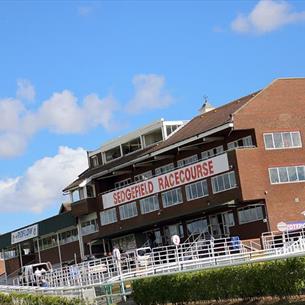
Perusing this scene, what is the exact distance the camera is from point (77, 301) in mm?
24062

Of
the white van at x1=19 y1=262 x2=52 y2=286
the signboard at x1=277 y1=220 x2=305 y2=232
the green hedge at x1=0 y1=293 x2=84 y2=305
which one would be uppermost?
the signboard at x1=277 y1=220 x2=305 y2=232

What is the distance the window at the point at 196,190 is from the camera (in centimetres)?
5014

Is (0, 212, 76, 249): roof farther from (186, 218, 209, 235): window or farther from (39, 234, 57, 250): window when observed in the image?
(186, 218, 209, 235): window

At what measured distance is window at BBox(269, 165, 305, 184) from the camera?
161 ft

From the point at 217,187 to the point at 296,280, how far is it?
3295 cm

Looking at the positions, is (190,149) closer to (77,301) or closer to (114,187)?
(114,187)

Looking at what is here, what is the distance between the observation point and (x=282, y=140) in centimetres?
5006

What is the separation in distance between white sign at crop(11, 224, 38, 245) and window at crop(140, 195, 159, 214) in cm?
2137

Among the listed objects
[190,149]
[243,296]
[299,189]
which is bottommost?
[243,296]

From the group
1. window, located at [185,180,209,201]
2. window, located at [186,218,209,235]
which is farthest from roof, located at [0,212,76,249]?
window, located at [185,180,209,201]

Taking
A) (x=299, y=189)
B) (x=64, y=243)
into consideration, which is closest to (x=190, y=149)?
(x=299, y=189)

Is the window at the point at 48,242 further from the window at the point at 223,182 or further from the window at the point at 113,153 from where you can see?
the window at the point at 223,182

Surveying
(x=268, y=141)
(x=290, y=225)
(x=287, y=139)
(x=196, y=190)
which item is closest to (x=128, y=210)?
(x=196, y=190)

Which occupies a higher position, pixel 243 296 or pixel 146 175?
pixel 146 175
